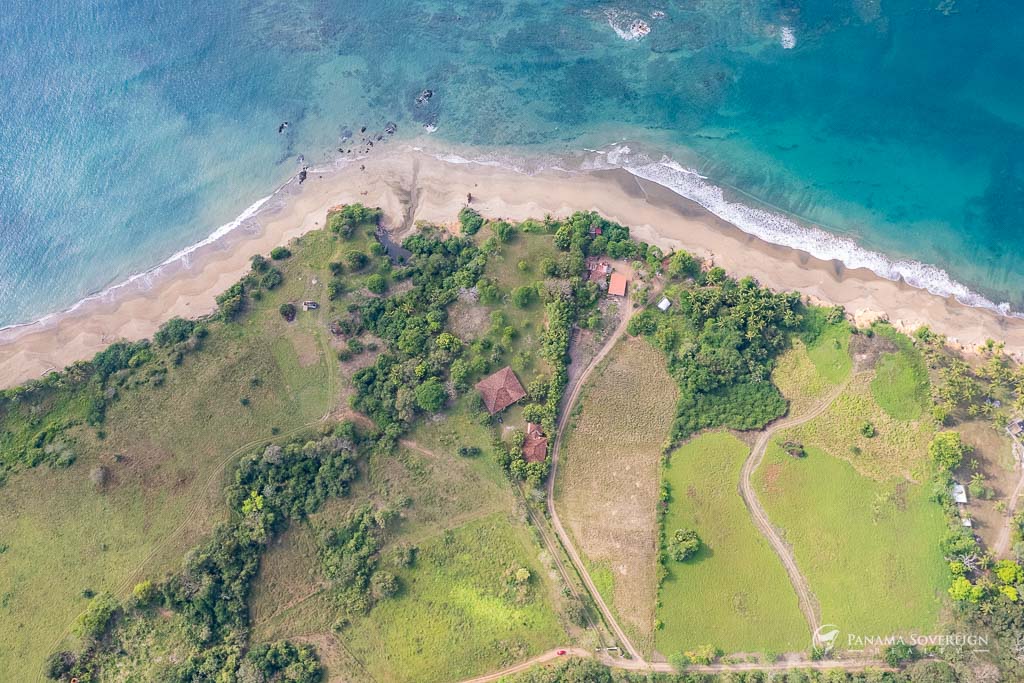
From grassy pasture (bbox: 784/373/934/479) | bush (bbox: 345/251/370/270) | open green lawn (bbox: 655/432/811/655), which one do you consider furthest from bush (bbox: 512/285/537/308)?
grassy pasture (bbox: 784/373/934/479)

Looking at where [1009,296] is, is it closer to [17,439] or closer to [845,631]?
[845,631]

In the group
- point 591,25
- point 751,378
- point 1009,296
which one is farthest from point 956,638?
point 591,25

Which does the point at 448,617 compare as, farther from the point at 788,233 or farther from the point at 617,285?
the point at 788,233

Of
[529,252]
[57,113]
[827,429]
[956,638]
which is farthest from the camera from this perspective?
[57,113]

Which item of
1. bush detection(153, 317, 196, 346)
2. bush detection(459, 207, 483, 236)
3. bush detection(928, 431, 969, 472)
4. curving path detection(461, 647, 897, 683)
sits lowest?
curving path detection(461, 647, 897, 683)

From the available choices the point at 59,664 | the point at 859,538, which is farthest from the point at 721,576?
the point at 59,664

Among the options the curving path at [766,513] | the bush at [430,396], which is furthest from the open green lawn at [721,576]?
the bush at [430,396]

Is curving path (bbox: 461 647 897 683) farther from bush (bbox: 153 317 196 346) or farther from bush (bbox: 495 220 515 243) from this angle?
bush (bbox: 153 317 196 346)
